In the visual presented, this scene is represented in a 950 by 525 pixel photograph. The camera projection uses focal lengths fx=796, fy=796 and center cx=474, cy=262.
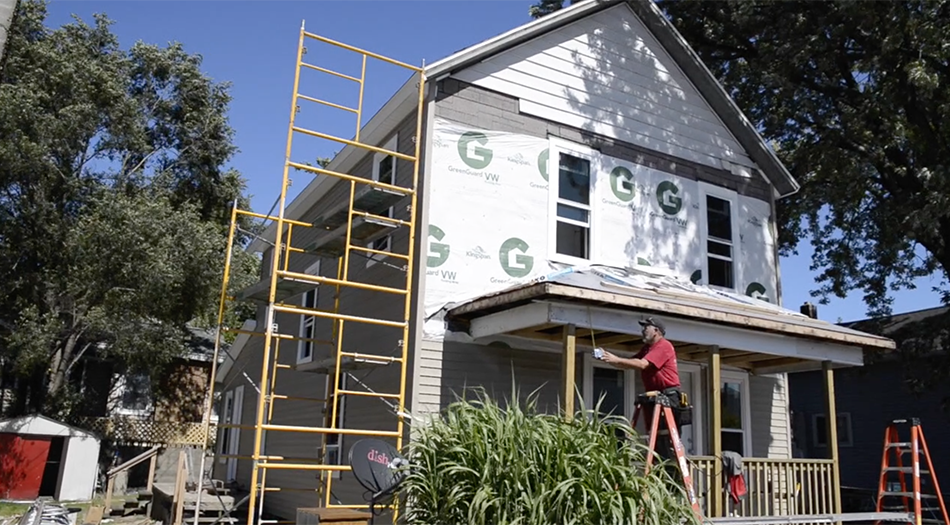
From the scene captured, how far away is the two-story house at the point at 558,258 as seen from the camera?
9.41 metres

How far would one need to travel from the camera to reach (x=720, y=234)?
42.2ft

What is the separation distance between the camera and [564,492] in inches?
224

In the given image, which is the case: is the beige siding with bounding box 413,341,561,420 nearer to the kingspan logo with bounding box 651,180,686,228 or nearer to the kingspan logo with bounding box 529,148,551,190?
the kingspan logo with bounding box 529,148,551,190

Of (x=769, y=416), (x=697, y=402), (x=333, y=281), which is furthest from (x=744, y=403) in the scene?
(x=333, y=281)

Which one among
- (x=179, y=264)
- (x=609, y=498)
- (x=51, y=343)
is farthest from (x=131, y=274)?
(x=609, y=498)

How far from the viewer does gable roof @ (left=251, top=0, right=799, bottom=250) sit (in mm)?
10640

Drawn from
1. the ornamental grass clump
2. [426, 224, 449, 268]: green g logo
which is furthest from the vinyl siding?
the ornamental grass clump

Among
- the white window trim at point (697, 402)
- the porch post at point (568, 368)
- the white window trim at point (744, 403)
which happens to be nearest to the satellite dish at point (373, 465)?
the porch post at point (568, 368)

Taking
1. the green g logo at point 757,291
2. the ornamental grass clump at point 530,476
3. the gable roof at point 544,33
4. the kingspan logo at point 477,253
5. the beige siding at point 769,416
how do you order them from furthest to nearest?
the green g logo at point 757,291 < the beige siding at point 769,416 < the gable roof at point 544,33 < the kingspan logo at point 477,253 < the ornamental grass clump at point 530,476

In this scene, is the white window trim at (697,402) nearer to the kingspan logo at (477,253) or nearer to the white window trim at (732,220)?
the white window trim at (732,220)

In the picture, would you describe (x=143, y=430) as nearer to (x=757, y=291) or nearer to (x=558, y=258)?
(x=558, y=258)

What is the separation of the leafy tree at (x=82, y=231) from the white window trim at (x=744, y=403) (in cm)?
1447

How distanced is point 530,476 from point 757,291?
27.1 feet

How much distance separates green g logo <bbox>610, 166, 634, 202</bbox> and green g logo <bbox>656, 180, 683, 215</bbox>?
0.56 meters
